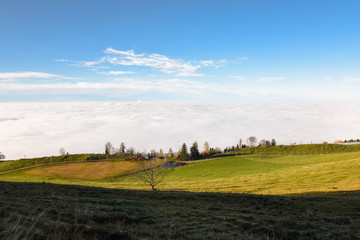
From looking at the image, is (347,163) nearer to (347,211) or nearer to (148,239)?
(347,211)

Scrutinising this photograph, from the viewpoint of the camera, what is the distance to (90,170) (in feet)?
377

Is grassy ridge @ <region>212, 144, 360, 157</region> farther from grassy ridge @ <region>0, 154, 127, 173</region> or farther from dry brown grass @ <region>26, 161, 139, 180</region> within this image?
grassy ridge @ <region>0, 154, 127, 173</region>

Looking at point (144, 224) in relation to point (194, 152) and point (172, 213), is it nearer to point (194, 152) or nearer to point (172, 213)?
point (172, 213)

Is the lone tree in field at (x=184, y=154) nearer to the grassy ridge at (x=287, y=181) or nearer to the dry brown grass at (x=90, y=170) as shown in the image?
the dry brown grass at (x=90, y=170)

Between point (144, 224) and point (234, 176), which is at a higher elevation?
point (144, 224)

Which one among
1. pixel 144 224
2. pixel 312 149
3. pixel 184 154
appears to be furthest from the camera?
pixel 184 154

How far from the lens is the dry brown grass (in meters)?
106

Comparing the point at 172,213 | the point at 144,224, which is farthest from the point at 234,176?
the point at 144,224

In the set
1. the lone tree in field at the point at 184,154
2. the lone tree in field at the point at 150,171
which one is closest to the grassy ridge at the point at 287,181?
the lone tree in field at the point at 150,171

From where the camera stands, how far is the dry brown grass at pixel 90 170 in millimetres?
105500

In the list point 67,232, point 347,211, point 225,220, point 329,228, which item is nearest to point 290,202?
point 347,211

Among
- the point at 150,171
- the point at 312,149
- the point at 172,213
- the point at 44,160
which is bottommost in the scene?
the point at 312,149

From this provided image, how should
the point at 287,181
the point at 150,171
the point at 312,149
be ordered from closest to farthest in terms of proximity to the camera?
the point at 287,181
the point at 150,171
the point at 312,149

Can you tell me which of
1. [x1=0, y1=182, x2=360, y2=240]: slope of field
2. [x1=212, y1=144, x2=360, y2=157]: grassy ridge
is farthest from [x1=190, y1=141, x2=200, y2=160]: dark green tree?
[x1=0, y1=182, x2=360, y2=240]: slope of field
